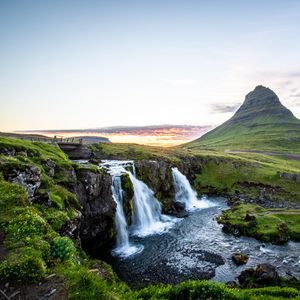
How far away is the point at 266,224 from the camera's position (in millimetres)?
55281

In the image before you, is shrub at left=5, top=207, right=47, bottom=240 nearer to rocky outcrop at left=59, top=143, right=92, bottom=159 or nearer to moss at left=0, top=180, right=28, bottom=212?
moss at left=0, top=180, right=28, bottom=212

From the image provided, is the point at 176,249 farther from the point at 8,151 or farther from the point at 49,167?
the point at 8,151

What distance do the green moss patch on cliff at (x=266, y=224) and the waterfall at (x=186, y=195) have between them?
16890 millimetres

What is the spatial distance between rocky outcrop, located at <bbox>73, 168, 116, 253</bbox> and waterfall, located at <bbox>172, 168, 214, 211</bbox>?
38.0m

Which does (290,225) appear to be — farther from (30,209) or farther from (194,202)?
(30,209)

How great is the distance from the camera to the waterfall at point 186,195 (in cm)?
8269

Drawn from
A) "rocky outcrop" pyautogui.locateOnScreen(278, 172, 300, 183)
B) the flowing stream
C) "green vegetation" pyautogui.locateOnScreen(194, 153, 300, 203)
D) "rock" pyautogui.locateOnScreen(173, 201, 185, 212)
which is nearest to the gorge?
the flowing stream

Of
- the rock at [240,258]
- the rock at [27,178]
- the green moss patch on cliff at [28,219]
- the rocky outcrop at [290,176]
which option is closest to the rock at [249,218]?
the rock at [240,258]

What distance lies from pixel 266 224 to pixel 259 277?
23.6 meters

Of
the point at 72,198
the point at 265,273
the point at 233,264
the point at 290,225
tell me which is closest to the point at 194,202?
the point at 290,225

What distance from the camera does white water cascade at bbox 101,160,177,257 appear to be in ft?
159

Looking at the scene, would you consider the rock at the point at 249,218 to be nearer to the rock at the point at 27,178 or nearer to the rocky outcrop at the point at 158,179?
the rocky outcrop at the point at 158,179

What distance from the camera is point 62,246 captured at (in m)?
16.1

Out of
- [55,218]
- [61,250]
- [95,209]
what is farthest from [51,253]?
[95,209]
